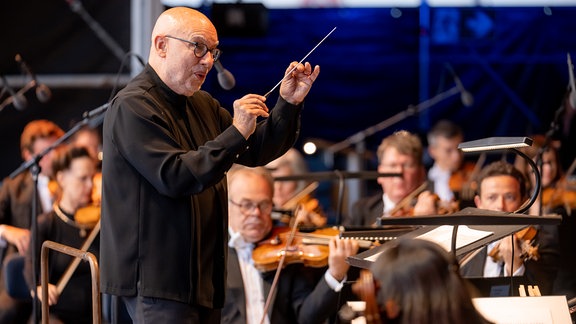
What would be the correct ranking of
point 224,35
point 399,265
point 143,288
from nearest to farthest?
1. point 399,265
2. point 143,288
3. point 224,35

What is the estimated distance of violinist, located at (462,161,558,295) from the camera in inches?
162

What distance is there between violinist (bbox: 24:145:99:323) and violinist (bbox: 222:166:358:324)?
938 mm

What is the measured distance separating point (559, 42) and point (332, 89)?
5.86 feet

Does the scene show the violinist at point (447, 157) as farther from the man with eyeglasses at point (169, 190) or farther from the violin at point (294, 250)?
the man with eyeglasses at point (169, 190)

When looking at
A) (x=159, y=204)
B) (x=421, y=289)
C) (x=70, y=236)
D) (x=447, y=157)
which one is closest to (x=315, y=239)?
(x=70, y=236)

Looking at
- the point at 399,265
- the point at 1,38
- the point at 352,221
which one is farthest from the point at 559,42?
the point at 399,265

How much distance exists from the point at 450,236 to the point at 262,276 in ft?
4.23

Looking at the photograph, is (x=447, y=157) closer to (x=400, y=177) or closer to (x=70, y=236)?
(x=400, y=177)

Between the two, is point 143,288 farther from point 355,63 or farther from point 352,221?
point 355,63

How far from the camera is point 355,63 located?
8375 millimetres

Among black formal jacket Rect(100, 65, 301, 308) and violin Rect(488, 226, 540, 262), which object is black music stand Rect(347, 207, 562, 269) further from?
violin Rect(488, 226, 540, 262)

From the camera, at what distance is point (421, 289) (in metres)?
2.36

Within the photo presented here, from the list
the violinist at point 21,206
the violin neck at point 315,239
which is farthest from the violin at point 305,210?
the violinist at point 21,206

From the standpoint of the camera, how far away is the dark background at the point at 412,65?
8.16 m
